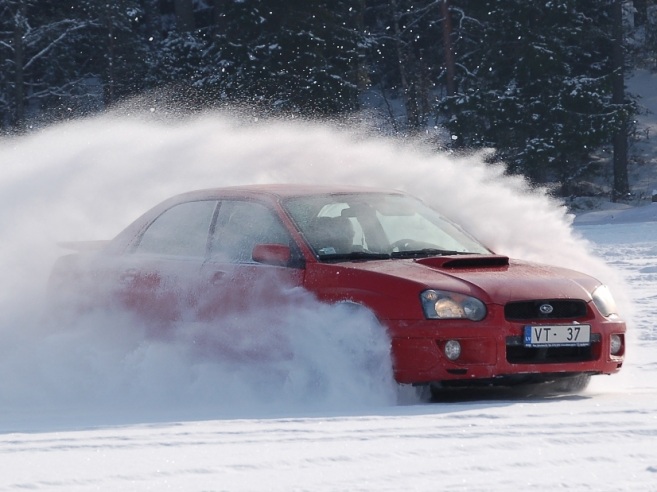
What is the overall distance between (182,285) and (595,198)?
30.3 metres

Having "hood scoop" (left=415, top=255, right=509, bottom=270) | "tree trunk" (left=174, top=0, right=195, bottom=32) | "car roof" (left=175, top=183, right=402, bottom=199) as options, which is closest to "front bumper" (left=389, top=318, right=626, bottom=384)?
"hood scoop" (left=415, top=255, right=509, bottom=270)

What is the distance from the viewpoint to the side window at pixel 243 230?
764 centimetres

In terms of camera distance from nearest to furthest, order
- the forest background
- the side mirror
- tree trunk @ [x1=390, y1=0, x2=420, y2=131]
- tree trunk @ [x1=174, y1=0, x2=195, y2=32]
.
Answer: the side mirror < the forest background < tree trunk @ [x1=174, y1=0, x2=195, y2=32] < tree trunk @ [x1=390, y1=0, x2=420, y2=131]

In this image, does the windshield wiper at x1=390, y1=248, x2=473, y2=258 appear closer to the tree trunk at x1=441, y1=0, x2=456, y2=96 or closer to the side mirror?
the side mirror

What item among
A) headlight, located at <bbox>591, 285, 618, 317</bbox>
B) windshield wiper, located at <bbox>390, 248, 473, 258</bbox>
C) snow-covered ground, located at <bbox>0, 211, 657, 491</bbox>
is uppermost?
windshield wiper, located at <bbox>390, 248, 473, 258</bbox>

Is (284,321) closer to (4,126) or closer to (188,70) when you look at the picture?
(188,70)

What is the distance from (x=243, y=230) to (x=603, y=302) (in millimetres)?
2097

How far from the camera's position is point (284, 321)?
710 cm

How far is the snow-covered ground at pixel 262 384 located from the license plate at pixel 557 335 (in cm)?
30

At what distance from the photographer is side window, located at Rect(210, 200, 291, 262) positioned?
301 inches

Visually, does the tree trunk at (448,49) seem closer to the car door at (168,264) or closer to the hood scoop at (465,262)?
the car door at (168,264)

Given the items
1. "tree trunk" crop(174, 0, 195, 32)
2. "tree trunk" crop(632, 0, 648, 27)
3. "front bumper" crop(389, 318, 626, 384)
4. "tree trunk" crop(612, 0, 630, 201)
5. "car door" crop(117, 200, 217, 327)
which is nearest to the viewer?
"front bumper" crop(389, 318, 626, 384)

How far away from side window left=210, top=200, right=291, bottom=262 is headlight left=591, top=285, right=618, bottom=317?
1713 mm

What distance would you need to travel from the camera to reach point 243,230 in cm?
782
